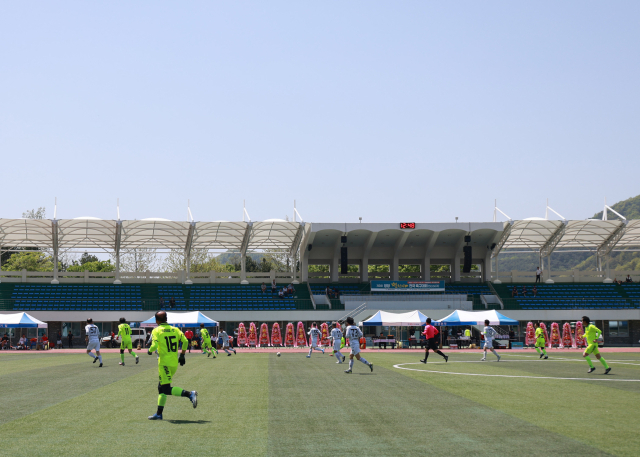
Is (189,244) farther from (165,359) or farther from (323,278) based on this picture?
(165,359)

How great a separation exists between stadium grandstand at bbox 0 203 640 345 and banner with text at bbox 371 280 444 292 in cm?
35

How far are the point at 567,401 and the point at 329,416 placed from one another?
18.8 feet

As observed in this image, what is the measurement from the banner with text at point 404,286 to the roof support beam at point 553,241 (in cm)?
1286

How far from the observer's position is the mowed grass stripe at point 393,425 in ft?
30.7

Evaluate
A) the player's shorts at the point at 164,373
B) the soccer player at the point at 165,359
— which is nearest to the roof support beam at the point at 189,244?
the soccer player at the point at 165,359

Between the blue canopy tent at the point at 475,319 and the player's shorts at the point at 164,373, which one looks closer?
the player's shorts at the point at 164,373

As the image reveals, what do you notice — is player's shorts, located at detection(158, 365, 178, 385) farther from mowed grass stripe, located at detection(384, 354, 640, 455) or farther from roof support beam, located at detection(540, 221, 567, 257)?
roof support beam, located at detection(540, 221, 567, 257)

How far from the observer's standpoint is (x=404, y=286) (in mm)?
63562

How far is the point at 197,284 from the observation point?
2591 inches

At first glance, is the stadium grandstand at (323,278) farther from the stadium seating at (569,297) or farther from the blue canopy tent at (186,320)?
the blue canopy tent at (186,320)

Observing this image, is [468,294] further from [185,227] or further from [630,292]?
[185,227]

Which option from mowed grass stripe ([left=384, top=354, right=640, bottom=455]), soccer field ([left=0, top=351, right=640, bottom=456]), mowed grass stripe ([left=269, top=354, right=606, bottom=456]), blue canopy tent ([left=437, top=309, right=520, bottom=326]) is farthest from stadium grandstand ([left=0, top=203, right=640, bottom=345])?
mowed grass stripe ([left=269, top=354, right=606, bottom=456])

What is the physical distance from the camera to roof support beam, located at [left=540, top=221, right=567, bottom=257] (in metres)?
64.6

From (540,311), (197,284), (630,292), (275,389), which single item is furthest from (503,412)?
(630,292)
